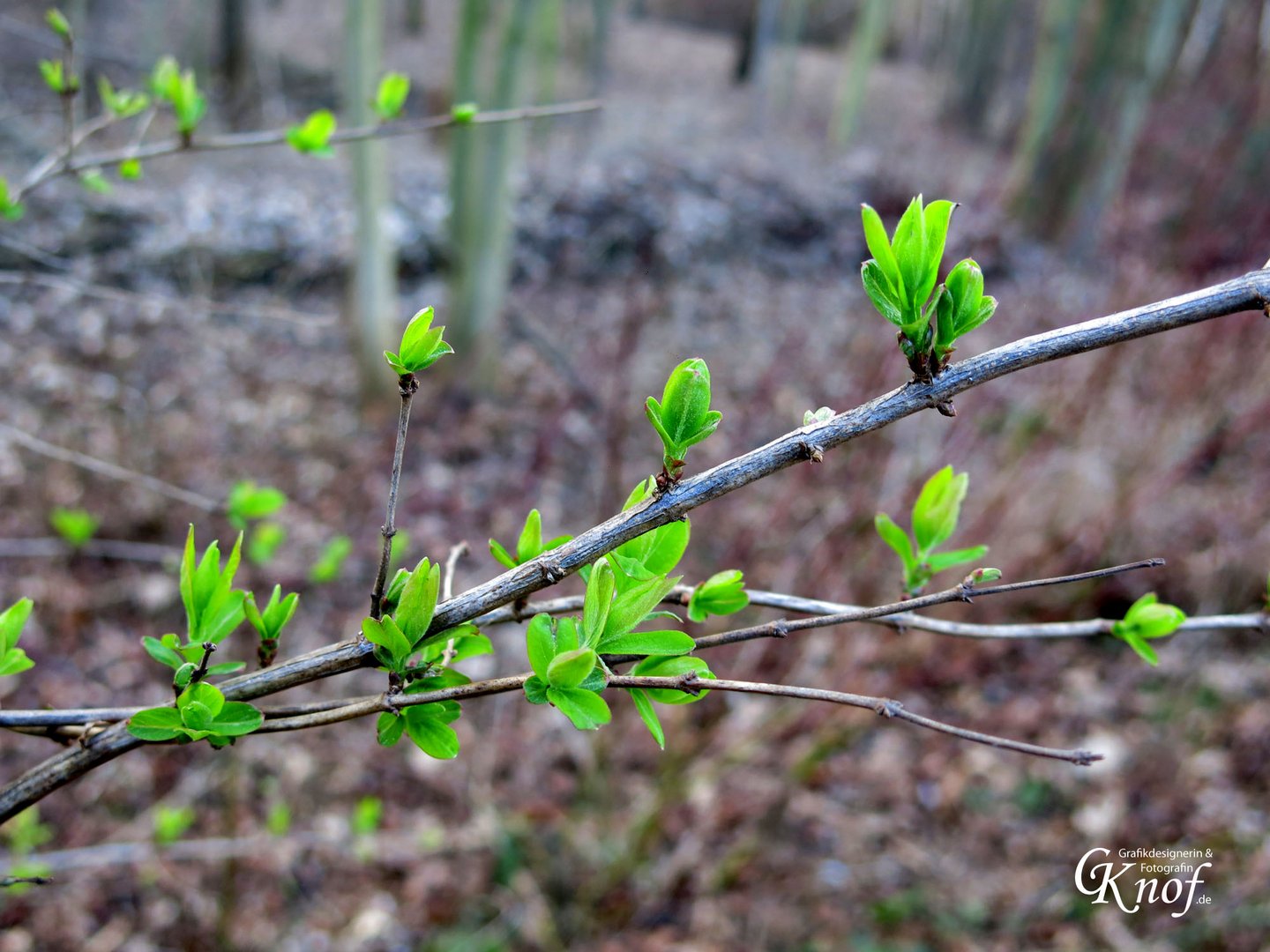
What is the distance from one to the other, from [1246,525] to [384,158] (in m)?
5.18

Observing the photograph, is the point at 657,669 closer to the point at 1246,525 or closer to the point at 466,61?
the point at 1246,525

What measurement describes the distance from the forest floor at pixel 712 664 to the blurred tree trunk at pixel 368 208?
1.04 feet

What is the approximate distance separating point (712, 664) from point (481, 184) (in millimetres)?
3950

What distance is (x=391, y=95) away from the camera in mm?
1360

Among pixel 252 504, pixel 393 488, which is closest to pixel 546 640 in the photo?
pixel 393 488

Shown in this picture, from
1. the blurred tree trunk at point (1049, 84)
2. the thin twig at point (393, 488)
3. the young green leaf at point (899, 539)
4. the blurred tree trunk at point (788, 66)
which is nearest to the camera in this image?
the thin twig at point (393, 488)

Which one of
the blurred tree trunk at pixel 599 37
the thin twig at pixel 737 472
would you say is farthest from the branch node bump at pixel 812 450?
the blurred tree trunk at pixel 599 37

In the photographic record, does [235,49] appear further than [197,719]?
Yes

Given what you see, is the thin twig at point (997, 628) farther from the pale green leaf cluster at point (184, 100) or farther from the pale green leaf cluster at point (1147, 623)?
the pale green leaf cluster at point (184, 100)

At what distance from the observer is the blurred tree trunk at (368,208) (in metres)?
4.75

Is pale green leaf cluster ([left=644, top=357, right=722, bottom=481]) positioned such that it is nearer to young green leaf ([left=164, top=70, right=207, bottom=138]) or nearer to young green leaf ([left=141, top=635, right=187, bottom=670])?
young green leaf ([left=141, top=635, right=187, bottom=670])

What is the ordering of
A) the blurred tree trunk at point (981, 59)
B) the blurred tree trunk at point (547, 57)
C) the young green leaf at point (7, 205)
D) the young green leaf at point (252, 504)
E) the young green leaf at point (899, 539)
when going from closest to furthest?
the young green leaf at point (899, 539), the young green leaf at point (7, 205), the young green leaf at point (252, 504), the blurred tree trunk at point (547, 57), the blurred tree trunk at point (981, 59)

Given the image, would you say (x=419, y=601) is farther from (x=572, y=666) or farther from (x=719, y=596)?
(x=719, y=596)

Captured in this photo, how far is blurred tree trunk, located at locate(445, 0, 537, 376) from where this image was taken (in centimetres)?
518
